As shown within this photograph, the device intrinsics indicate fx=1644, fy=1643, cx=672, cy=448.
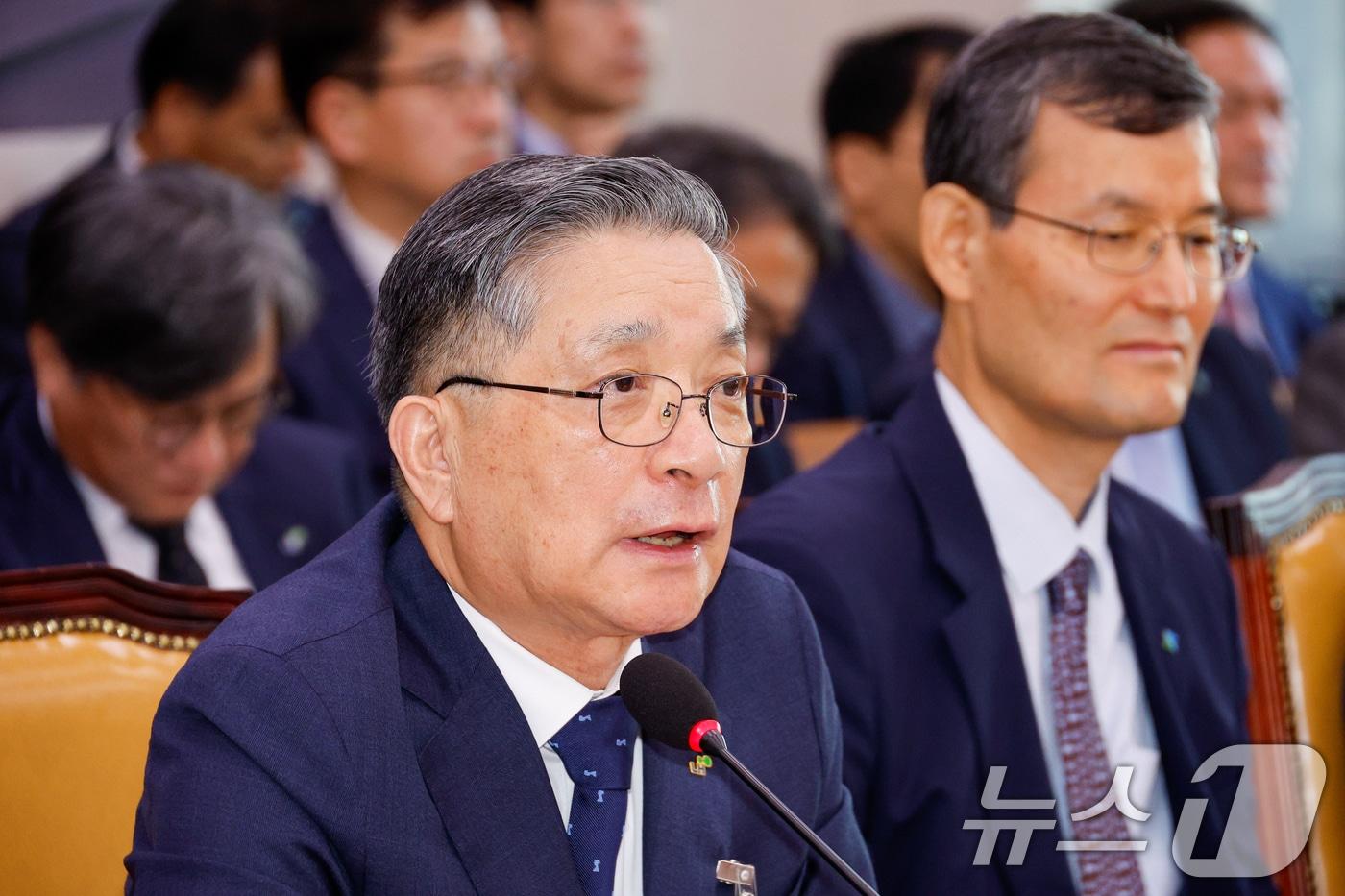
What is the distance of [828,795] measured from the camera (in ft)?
5.20

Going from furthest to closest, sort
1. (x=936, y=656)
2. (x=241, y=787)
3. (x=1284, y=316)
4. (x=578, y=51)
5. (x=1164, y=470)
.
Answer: (x=578, y=51)
(x=1284, y=316)
(x=1164, y=470)
(x=936, y=656)
(x=241, y=787)

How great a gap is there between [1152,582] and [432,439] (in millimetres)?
1073

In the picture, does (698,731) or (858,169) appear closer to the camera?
(698,731)

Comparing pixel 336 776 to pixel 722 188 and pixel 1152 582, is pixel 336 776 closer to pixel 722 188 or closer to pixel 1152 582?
pixel 1152 582

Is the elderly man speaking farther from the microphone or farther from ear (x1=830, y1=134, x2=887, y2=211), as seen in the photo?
ear (x1=830, y1=134, x2=887, y2=211)

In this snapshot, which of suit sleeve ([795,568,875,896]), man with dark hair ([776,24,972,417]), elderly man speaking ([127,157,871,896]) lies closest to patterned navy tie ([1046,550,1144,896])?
suit sleeve ([795,568,875,896])

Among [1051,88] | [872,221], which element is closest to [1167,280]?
[1051,88]

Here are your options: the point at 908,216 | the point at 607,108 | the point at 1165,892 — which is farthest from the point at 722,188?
the point at 1165,892

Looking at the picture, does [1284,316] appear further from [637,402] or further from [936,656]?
[637,402]

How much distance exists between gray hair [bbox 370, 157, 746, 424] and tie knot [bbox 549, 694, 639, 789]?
32cm

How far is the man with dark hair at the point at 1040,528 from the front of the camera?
182 centimetres

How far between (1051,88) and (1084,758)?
2.66 feet

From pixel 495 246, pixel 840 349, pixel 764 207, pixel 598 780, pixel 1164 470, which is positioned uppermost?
pixel 495 246

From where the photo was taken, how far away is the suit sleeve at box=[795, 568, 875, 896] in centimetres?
156
